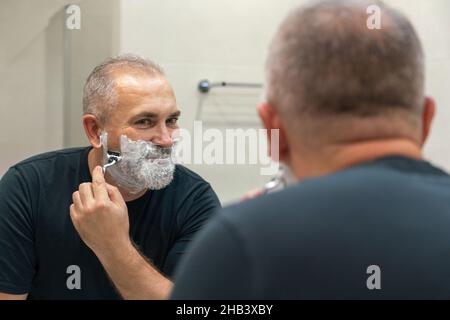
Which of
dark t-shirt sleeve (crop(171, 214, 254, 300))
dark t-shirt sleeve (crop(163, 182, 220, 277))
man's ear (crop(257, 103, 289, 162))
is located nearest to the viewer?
dark t-shirt sleeve (crop(171, 214, 254, 300))

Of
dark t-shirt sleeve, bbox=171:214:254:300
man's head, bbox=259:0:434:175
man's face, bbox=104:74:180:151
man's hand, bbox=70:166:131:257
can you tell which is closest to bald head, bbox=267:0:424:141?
man's head, bbox=259:0:434:175

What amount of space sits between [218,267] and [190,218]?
684mm

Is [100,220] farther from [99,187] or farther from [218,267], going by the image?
[218,267]

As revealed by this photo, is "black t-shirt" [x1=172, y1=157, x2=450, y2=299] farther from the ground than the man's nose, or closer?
closer

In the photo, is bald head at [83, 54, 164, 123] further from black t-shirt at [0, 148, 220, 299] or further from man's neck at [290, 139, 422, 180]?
man's neck at [290, 139, 422, 180]

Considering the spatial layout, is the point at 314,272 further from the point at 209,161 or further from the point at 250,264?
the point at 209,161

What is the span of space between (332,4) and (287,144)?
0.14 metres

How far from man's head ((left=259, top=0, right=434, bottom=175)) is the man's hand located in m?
0.54

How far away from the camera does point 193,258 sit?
0.45 meters

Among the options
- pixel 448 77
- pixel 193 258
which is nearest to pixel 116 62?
pixel 193 258

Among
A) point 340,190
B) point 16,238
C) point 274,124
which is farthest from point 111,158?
point 340,190

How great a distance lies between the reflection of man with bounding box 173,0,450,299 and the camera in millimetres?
422

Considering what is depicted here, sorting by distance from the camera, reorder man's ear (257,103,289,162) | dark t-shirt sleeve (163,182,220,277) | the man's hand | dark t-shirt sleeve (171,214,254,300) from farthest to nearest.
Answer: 1. dark t-shirt sleeve (163,182,220,277)
2. the man's hand
3. man's ear (257,103,289,162)
4. dark t-shirt sleeve (171,214,254,300)

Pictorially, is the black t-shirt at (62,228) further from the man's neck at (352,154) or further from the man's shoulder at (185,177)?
the man's neck at (352,154)
